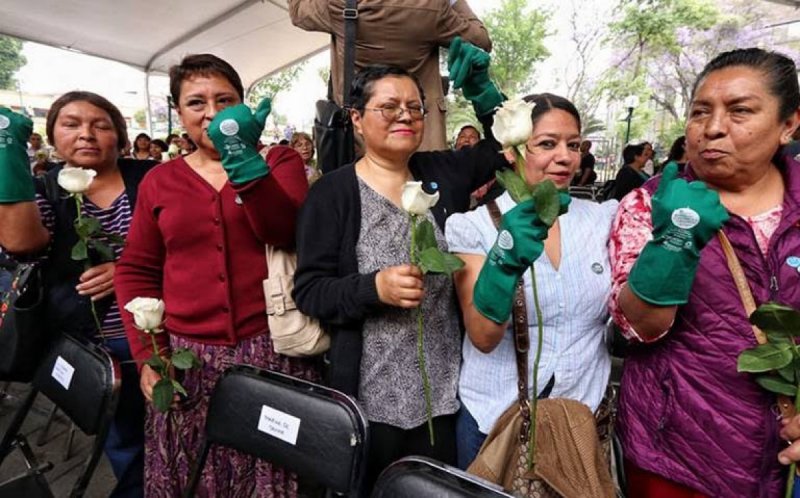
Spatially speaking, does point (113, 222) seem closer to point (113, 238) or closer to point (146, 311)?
point (113, 238)

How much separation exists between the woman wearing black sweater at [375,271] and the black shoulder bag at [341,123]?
25cm

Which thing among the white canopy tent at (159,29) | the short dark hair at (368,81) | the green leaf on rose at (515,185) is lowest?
the green leaf on rose at (515,185)

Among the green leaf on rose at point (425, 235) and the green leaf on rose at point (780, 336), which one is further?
the green leaf on rose at point (425, 235)

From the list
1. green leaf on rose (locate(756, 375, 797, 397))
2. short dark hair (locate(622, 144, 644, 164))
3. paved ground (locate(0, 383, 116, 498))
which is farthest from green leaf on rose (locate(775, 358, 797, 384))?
short dark hair (locate(622, 144, 644, 164))

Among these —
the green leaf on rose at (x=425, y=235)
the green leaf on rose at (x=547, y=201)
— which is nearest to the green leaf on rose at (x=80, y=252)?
the green leaf on rose at (x=425, y=235)

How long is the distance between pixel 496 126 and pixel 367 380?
72 cm

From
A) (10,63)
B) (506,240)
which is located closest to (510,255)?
(506,240)

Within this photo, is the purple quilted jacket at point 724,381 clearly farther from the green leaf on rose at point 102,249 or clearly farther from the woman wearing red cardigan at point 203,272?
the green leaf on rose at point 102,249

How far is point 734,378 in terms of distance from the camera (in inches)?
Result: 39.1

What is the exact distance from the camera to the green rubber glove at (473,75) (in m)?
1.32

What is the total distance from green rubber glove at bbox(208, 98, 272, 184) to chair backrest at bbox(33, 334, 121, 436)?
2.26 ft

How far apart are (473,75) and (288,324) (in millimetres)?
868

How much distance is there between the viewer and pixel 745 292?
38.4 inches

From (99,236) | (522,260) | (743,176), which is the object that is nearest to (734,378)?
(743,176)
